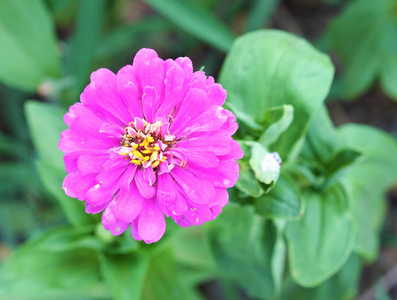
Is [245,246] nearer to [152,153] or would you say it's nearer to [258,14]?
[152,153]

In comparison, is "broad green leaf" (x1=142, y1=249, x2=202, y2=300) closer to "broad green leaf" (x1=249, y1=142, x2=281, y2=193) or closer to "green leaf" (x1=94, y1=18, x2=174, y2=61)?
"broad green leaf" (x1=249, y1=142, x2=281, y2=193)

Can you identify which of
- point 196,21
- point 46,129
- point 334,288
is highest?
point 196,21

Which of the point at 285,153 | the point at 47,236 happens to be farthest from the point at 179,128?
the point at 47,236

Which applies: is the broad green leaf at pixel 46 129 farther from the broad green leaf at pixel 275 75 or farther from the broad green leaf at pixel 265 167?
the broad green leaf at pixel 265 167

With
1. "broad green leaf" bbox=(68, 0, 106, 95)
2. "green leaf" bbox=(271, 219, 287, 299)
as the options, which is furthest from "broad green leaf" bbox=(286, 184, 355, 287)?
"broad green leaf" bbox=(68, 0, 106, 95)

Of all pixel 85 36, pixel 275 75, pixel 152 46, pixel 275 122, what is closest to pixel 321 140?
pixel 275 75

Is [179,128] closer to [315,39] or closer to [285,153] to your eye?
[285,153]

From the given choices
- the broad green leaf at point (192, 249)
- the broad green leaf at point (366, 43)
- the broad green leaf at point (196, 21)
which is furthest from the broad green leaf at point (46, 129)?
the broad green leaf at point (366, 43)
